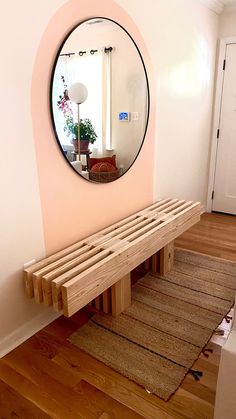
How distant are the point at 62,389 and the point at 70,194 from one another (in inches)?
43.0

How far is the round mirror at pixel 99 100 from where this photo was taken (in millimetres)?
1765

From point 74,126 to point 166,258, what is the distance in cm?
131

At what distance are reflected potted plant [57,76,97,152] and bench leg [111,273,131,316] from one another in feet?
3.04

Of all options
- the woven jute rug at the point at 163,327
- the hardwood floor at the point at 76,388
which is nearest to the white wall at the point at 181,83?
the woven jute rug at the point at 163,327

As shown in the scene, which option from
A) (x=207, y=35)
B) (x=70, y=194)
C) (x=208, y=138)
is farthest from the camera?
(x=208, y=138)

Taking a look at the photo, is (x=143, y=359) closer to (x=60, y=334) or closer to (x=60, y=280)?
(x=60, y=334)

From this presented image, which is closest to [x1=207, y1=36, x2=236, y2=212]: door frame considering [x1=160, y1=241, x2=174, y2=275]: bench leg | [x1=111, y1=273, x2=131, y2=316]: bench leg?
[x1=160, y1=241, x2=174, y2=275]: bench leg

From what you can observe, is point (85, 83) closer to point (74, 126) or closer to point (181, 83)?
point (74, 126)

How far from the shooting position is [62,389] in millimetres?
1494

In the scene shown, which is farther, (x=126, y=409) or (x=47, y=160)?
(x=47, y=160)

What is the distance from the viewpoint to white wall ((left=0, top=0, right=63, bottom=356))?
1466mm

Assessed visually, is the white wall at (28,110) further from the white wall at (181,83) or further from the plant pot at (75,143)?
the plant pot at (75,143)

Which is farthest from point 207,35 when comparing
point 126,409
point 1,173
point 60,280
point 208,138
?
point 126,409

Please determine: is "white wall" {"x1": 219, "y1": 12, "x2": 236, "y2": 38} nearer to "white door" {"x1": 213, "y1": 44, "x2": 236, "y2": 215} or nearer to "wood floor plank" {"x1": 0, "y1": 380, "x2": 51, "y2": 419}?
"white door" {"x1": 213, "y1": 44, "x2": 236, "y2": 215}
